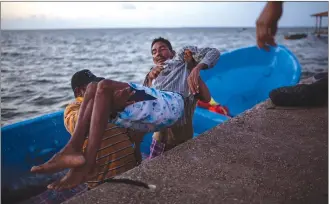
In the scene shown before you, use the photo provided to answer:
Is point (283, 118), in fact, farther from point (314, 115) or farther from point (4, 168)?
point (4, 168)

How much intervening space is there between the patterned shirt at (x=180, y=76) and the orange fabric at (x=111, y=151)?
508 mm

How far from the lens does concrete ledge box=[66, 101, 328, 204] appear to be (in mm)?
1458

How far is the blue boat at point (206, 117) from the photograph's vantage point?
3494 millimetres

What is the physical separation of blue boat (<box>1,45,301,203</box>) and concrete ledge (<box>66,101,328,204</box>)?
1769 mm

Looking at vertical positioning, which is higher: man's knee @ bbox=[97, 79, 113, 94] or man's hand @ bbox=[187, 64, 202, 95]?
man's knee @ bbox=[97, 79, 113, 94]

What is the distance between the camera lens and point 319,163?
1.77m

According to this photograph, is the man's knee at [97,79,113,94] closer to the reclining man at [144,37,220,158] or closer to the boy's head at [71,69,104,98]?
the boy's head at [71,69,104,98]

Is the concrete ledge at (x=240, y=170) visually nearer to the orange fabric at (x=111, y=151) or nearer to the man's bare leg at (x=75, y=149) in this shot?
the man's bare leg at (x=75, y=149)

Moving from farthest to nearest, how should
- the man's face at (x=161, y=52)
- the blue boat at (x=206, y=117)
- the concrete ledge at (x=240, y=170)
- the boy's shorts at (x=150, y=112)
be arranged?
the blue boat at (x=206, y=117) < the man's face at (x=161, y=52) < the boy's shorts at (x=150, y=112) < the concrete ledge at (x=240, y=170)

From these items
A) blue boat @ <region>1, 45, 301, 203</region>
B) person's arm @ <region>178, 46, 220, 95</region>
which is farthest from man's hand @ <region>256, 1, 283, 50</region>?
blue boat @ <region>1, 45, 301, 203</region>

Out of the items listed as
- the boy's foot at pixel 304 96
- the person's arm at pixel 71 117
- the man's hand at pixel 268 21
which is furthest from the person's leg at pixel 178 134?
the man's hand at pixel 268 21

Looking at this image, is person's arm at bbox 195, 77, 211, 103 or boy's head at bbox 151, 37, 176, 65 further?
boy's head at bbox 151, 37, 176, 65

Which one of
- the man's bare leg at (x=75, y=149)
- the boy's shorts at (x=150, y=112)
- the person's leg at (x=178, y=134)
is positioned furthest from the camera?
the person's leg at (x=178, y=134)

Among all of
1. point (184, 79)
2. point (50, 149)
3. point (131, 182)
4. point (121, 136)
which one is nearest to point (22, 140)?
point (50, 149)
